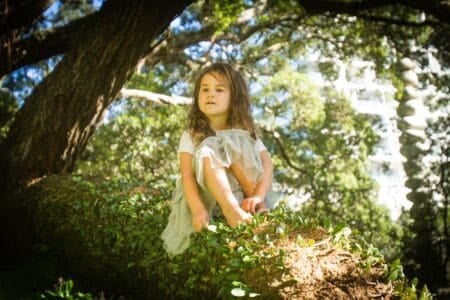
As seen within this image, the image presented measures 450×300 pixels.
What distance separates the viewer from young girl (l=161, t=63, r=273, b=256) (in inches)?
Answer: 105

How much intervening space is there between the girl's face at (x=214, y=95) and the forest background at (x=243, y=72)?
117 centimetres

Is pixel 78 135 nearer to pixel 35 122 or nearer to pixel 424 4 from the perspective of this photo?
pixel 35 122

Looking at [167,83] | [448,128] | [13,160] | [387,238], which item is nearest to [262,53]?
[167,83]

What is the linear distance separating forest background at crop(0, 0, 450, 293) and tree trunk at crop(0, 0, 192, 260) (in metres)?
0.02

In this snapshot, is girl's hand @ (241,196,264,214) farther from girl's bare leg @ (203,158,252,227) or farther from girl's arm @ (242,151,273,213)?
girl's bare leg @ (203,158,252,227)

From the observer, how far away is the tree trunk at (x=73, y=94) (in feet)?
A: 16.0

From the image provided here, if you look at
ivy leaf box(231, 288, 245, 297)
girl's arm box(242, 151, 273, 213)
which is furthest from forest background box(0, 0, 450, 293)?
ivy leaf box(231, 288, 245, 297)

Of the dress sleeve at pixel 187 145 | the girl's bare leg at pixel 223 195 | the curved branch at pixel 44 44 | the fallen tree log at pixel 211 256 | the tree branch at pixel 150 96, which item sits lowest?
the fallen tree log at pixel 211 256

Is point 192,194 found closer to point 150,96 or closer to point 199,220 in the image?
point 199,220

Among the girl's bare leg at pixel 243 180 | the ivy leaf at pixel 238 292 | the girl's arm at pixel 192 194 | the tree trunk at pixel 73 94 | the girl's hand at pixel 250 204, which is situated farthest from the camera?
the tree trunk at pixel 73 94

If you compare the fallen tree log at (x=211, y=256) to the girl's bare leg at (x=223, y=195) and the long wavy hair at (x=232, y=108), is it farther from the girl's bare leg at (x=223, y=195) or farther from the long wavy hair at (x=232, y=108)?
the long wavy hair at (x=232, y=108)

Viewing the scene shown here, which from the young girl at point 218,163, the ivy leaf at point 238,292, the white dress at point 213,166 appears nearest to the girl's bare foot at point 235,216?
the young girl at point 218,163

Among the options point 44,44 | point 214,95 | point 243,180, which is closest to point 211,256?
point 243,180

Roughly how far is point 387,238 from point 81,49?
38.2 feet
